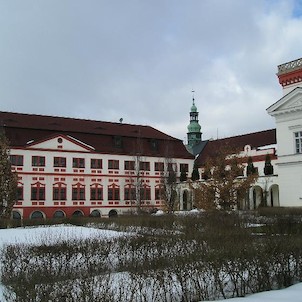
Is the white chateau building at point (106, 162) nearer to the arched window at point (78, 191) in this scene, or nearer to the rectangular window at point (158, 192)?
the arched window at point (78, 191)

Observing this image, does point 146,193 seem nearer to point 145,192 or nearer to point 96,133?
point 145,192

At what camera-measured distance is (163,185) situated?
184ft

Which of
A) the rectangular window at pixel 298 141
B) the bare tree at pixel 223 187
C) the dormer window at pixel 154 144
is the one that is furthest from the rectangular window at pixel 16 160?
the rectangular window at pixel 298 141

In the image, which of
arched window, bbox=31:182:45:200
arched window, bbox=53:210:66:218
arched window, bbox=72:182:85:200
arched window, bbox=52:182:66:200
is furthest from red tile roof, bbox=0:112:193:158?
arched window, bbox=53:210:66:218

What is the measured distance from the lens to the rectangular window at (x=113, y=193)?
177 ft

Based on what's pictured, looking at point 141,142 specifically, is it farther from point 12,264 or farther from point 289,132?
point 12,264

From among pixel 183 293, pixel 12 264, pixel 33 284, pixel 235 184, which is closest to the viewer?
pixel 33 284

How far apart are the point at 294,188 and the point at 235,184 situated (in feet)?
36.1

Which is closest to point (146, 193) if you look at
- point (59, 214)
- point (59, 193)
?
point (59, 193)

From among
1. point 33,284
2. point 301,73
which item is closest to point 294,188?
point 301,73

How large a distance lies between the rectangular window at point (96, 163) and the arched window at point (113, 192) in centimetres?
280

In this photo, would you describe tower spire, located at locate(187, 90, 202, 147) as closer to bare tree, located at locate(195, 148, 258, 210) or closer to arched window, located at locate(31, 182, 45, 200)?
arched window, located at locate(31, 182, 45, 200)

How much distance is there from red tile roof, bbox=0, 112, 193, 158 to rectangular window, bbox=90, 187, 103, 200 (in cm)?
444

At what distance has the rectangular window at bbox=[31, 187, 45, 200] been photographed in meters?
48.7
